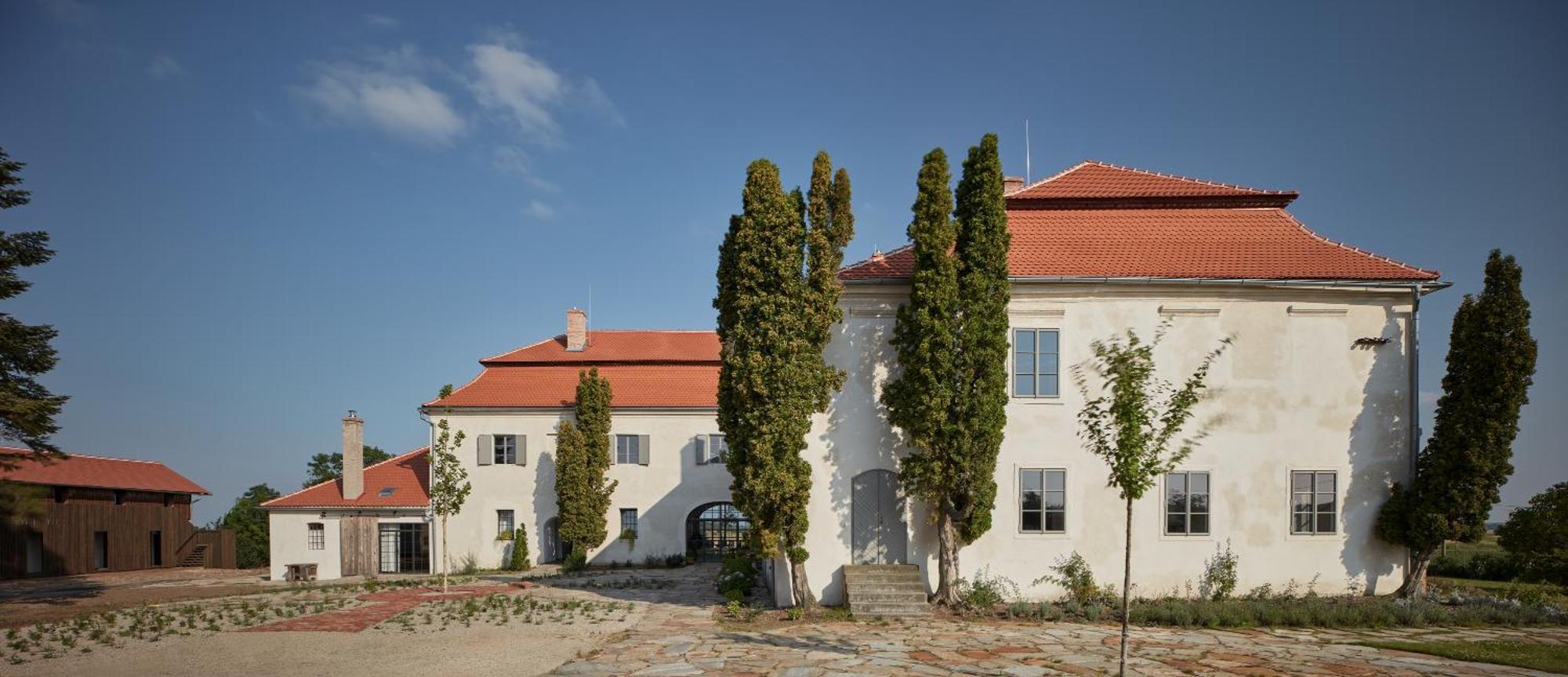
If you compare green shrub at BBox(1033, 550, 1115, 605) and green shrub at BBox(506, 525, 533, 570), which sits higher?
green shrub at BBox(1033, 550, 1115, 605)

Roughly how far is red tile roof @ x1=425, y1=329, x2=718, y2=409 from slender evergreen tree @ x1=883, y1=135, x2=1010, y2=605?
1601 centimetres

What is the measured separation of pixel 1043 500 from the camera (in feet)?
52.6

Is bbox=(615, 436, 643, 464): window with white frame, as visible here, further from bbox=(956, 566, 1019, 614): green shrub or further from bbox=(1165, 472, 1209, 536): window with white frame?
bbox=(1165, 472, 1209, 536): window with white frame

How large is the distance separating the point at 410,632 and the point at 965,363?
1101 cm

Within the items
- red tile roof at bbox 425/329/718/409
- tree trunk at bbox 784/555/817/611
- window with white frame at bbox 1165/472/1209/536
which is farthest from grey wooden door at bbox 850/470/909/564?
red tile roof at bbox 425/329/718/409

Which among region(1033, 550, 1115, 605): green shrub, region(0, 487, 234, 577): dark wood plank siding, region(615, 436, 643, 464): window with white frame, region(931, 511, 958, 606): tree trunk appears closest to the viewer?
region(931, 511, 958, 606): tree trunk

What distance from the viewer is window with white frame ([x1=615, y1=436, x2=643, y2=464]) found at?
30.2 m

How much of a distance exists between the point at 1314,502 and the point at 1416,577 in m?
2.28

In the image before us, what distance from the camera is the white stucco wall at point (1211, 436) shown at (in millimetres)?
15844

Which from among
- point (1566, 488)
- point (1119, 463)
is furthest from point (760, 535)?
point (1566, 488)

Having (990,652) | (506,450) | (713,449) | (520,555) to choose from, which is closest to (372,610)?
(520,555)

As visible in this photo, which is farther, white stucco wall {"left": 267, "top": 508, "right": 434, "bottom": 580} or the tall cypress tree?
white stucco wall {"left": 267, "top": 508, "right": 434, "bottom": 580}

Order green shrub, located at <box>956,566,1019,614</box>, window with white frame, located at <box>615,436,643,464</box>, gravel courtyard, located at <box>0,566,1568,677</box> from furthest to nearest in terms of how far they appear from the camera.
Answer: window with white frame, located at <box>615,436,643,464</box> < green shrub, located at <box>956,566,1019,614</box> < gravel courtyard, located at <box>0,566,1568,677</box>

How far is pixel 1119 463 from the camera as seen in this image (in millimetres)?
9680
